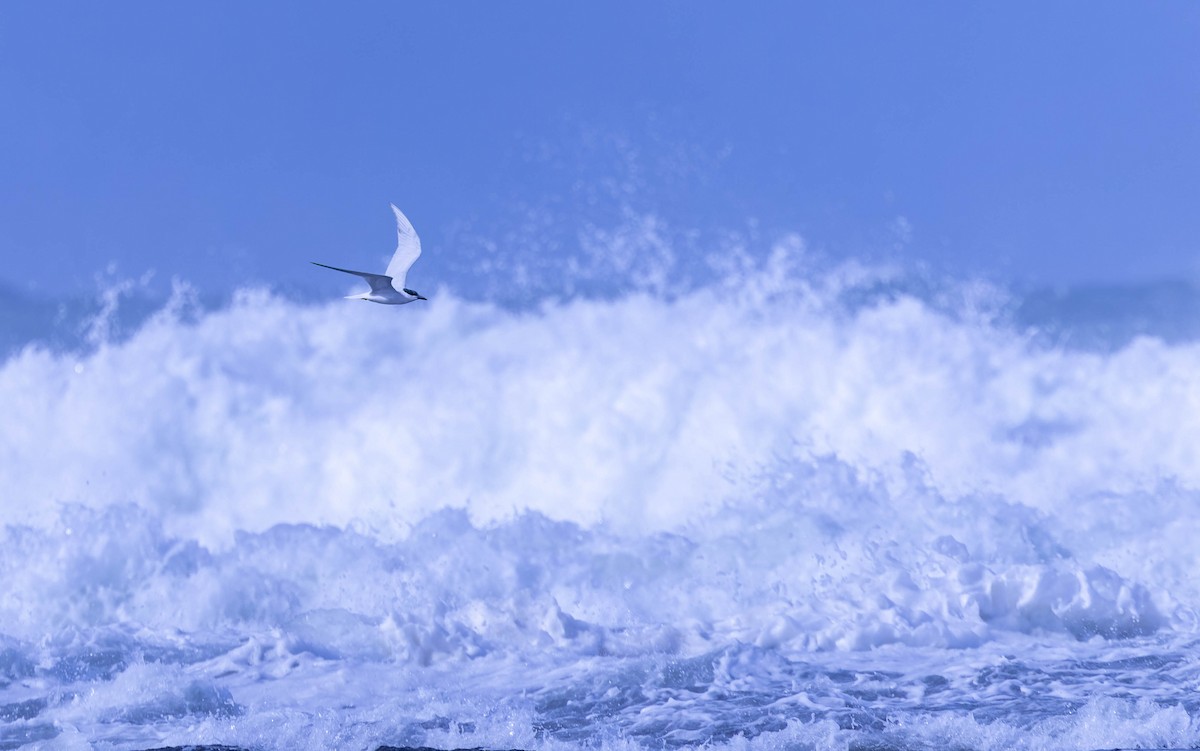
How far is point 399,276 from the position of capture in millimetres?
22859

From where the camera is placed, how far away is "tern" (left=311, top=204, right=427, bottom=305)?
891 inches

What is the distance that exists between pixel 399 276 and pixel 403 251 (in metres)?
0.61

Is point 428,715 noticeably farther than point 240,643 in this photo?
No

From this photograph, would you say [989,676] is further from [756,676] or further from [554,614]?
[554,614]

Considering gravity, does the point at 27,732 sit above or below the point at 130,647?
below

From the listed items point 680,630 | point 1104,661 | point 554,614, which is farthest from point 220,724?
point 1104,661

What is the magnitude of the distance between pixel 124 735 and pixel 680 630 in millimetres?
11760

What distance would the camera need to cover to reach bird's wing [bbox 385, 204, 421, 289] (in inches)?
901

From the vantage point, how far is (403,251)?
2317 centimetres

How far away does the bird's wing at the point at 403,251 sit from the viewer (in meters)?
22.9

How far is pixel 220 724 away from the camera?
22500 millimetres

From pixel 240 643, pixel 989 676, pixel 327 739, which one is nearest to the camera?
pixel 327 739

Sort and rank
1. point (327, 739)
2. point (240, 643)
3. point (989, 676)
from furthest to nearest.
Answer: point (240, 643), point (989, 676), point (327, 739)

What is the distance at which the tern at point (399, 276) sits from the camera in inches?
891
